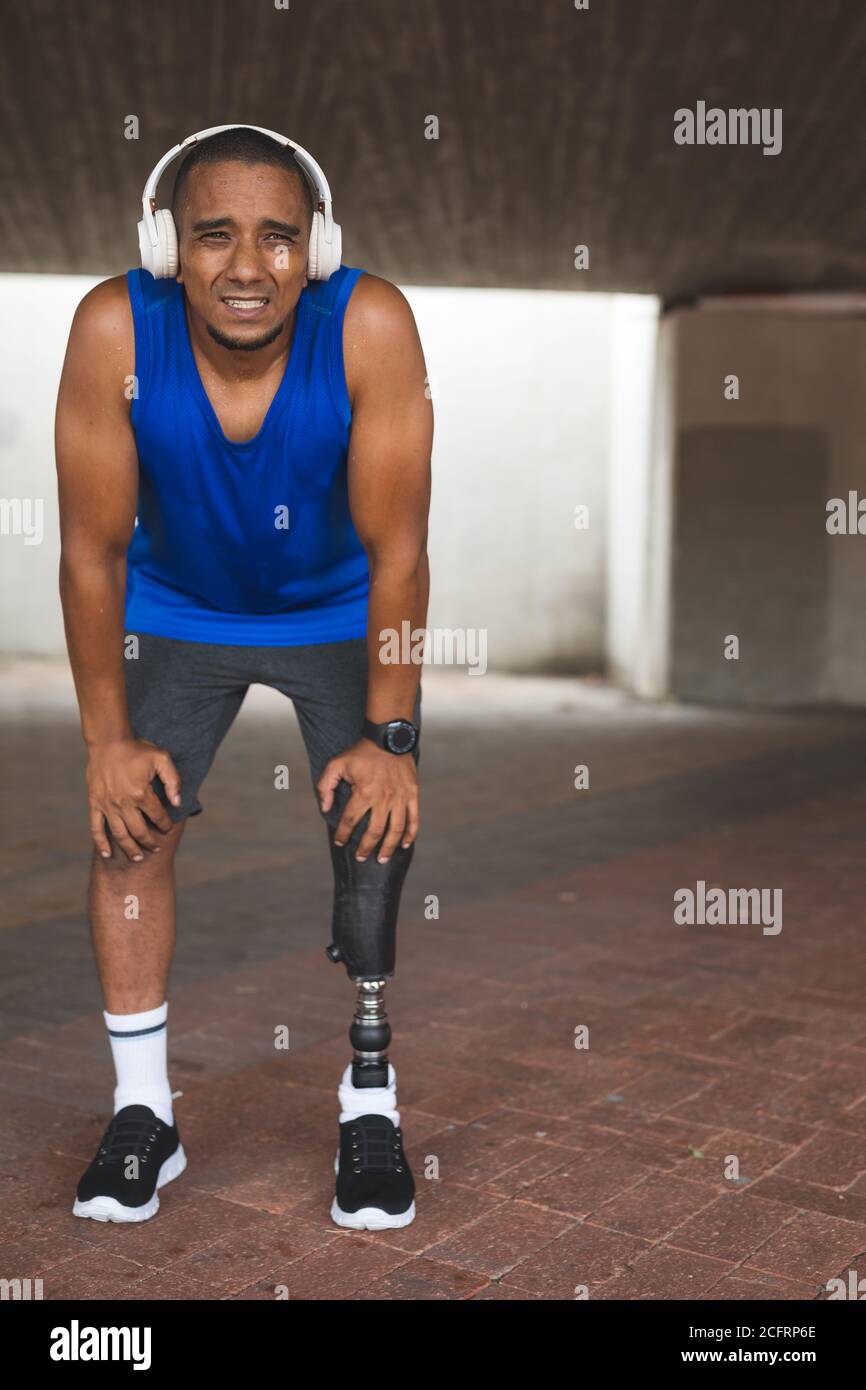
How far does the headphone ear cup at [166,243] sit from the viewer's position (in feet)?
8.44

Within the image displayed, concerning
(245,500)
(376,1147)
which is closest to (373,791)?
(245,500)

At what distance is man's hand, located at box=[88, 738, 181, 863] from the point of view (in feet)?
8.85

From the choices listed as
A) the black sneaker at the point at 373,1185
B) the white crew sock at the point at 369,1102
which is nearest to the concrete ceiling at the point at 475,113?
the white crew sock at the point at 369,1102

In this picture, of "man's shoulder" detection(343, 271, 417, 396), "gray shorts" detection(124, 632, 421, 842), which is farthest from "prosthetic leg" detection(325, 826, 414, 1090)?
"man's shoulder" detection(343, 271, 417, 396)

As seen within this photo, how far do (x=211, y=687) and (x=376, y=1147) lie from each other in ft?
3.03

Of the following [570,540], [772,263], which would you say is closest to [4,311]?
[570,540]

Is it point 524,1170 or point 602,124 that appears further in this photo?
point 602,124

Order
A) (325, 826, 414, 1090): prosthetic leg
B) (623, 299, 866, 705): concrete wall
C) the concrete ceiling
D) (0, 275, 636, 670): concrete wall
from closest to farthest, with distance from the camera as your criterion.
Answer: (325, 826, 414, 1090): prosthetic leg
the concrete ceiling
(623, 299, 866, 705): concrete wall
(0, 275, 636, 670): concrete wall

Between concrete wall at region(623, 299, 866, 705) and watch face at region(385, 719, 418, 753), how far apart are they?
9.87 metres

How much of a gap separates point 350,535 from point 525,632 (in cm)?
1276

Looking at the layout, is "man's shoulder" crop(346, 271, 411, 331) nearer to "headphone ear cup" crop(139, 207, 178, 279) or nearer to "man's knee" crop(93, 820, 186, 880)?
"headphone ear cup" crop(139, 207, 178, 279)

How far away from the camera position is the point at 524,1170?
303cm

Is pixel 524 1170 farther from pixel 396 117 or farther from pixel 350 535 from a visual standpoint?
pixel 396 117

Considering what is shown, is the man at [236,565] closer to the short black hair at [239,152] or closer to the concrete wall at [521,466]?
the short black hair at [239,152]
